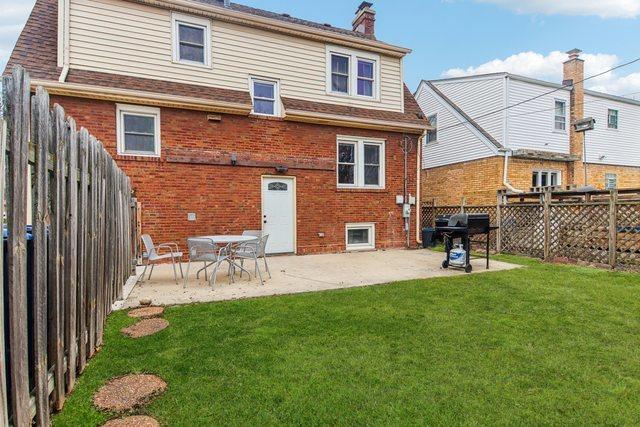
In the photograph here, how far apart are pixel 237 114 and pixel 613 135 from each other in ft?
60.9

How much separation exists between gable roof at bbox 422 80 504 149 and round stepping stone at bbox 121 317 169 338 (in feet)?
46.9

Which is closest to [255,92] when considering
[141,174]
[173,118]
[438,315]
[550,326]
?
[173,118]

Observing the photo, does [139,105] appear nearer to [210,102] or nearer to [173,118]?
[173,118]

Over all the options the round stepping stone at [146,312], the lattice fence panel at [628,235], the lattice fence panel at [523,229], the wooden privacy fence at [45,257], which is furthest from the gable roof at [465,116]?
the wooden privacy fence at [45,257]

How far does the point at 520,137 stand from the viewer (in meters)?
15.1

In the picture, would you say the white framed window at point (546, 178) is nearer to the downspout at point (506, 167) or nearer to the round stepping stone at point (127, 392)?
the downspout at point (506, 167)

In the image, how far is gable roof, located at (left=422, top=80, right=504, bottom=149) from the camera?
14847 mm

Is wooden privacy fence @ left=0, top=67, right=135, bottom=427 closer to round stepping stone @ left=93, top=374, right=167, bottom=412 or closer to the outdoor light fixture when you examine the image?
round stepping stone @ left=93, top=374, right=167, bottom=412

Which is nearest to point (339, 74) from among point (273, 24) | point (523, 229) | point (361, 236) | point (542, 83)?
point (273, 24)

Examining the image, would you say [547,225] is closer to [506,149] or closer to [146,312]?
[506,149]

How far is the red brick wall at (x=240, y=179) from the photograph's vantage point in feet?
28.1

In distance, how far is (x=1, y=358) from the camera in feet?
5.08

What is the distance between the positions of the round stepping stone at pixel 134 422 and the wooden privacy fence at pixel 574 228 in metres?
9.08

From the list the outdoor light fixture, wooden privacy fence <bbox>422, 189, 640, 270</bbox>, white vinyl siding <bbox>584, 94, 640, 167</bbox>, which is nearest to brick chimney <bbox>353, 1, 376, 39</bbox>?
wooden privacy fence <bbox>422, 189, 640, 270</bbox>
